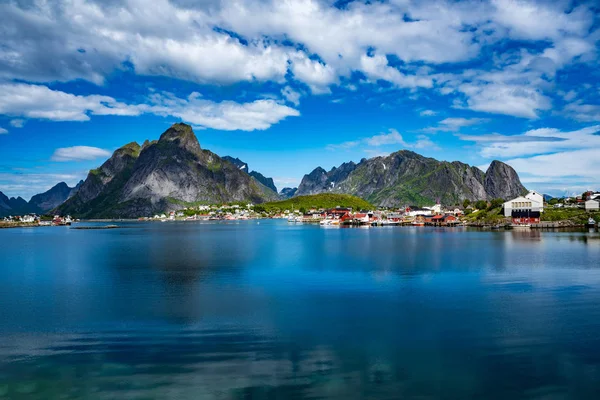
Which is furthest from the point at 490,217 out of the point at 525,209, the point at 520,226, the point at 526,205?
the point at 520,226

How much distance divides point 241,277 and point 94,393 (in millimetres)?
22384

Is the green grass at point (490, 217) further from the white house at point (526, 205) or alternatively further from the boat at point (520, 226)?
the boat at point (520, 226)

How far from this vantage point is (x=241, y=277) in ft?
118

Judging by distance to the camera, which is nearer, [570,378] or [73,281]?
[570,378]

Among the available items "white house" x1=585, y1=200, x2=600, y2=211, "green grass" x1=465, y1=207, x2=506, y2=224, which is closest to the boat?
"green grass" x1=465, y1=207, x2=506, y2=224

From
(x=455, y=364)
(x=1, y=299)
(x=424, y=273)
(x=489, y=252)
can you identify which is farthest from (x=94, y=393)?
(x=489, y=252)

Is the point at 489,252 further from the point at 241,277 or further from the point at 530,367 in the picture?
the point at 530,367

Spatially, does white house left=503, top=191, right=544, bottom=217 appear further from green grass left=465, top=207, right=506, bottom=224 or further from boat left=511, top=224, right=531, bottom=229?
boat left=511, top=224, right=531, bottom=229

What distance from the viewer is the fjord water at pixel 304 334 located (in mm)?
14070

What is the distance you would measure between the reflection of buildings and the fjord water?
77566 millimetres

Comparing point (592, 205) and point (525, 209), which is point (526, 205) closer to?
point (525, 209)

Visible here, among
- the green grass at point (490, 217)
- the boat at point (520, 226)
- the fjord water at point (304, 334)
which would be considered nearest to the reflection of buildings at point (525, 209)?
the boat at point (520, 226)

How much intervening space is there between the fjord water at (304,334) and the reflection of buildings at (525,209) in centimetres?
7757

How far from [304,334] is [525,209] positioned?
381 ft
